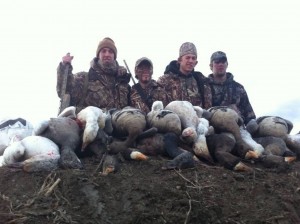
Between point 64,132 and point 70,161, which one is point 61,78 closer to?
point 64,132

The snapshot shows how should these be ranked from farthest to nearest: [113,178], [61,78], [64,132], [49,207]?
[61,78] < [64,132] < [113,178] < [49,207]

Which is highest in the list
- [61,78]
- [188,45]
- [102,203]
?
[188,45]

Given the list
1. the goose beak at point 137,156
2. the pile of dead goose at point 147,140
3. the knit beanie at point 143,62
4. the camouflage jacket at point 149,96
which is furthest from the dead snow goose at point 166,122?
the knit beanie at point 143,62

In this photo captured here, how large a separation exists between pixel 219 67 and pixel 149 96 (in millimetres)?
1240

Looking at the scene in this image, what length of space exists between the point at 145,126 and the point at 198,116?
778 mm

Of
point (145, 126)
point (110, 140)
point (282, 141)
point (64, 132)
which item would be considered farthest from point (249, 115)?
point (64, 132)

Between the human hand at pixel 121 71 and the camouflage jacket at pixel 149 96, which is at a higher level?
the human hand at pixel 121 71

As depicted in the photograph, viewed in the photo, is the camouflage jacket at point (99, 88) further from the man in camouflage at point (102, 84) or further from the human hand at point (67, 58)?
the human hand at point (67, 58)

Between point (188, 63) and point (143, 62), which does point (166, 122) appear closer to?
point (143, 62)

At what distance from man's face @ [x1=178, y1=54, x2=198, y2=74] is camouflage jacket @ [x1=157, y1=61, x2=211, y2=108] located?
0.08 metres

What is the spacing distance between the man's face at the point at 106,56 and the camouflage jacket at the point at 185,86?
852 millimetres

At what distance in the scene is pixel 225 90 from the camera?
261 inches

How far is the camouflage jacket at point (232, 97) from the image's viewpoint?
6.52 metres

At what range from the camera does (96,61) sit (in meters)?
6.38
